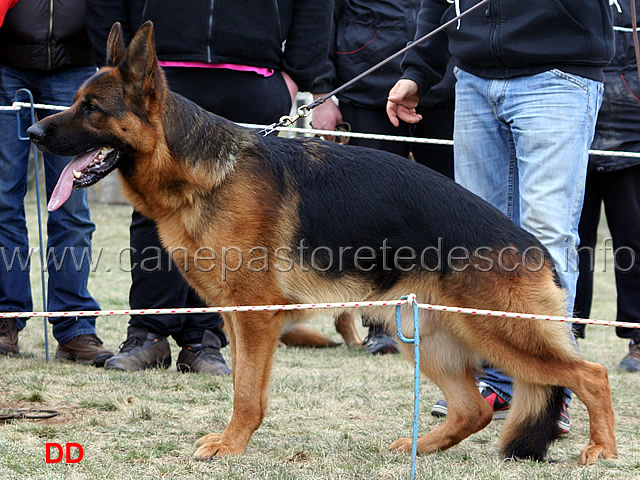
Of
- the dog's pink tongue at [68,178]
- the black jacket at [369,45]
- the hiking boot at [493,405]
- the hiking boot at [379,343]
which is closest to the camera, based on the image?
the dog's pink tongue at [68,178]

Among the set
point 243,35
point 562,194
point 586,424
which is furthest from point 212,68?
point 586,424

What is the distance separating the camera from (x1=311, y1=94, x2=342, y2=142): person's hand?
5.93m

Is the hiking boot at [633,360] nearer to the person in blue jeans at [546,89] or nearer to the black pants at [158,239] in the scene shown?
the person in blue jeans at [546,89]

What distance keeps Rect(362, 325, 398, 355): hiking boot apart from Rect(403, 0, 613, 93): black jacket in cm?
255

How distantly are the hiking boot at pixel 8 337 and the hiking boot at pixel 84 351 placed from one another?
0.94ft

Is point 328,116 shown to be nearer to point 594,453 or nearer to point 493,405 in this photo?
point 493,405

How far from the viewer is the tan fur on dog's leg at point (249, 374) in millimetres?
3295

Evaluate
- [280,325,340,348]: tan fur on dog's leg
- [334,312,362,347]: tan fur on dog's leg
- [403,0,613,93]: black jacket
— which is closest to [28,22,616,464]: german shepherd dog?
[403,0,613,93]: black jacket

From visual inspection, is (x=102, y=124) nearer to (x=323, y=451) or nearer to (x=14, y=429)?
(x=14, y=429)

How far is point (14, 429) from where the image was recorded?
3518mm

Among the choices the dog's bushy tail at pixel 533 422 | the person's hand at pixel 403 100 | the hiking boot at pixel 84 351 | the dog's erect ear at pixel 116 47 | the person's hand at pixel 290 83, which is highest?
the dog's erect ear at pixel 116 47

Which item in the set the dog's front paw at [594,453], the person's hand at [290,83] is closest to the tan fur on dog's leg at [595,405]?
the dog's front paw at [594,453]

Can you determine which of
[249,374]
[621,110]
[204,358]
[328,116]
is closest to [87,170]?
[249,374]

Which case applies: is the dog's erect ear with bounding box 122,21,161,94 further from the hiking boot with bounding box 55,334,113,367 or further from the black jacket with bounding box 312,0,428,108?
the black jacket with bounding box 312,0,428,108
